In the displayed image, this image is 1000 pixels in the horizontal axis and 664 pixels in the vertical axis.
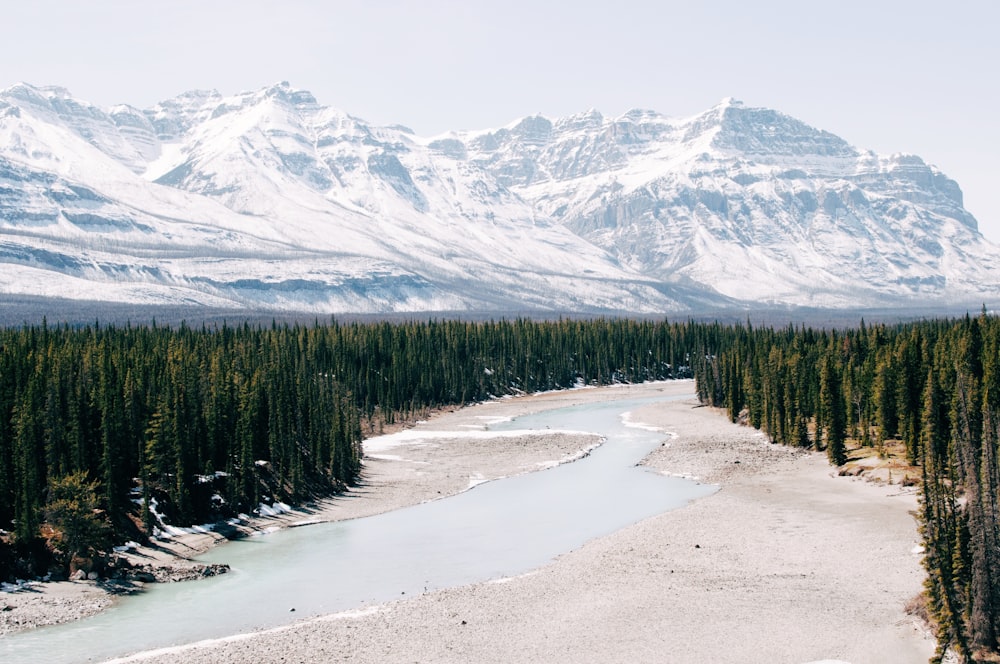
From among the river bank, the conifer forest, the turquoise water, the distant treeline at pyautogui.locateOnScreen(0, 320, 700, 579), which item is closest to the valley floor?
A: the river bank

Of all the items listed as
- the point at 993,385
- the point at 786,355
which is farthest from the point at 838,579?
the point at 786,355

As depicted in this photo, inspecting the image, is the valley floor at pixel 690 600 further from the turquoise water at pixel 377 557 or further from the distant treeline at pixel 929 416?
the distant treeline at pixel 929 416

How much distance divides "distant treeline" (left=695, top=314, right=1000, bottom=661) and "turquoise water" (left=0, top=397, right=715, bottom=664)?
20.0 m

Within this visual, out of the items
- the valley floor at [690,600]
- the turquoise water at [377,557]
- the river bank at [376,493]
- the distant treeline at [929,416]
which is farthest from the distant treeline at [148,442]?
the distant treeline at [929,416]

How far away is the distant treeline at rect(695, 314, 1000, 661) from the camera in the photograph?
42.8 metres

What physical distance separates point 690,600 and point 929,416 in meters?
40.1

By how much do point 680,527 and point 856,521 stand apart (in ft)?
39.2

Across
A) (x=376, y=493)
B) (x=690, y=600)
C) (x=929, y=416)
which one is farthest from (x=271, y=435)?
(x=929, y=416)

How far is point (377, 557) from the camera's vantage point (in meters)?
64.2

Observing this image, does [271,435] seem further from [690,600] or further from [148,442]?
[690,600]

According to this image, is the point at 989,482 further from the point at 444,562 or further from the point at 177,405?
the point at 177,405

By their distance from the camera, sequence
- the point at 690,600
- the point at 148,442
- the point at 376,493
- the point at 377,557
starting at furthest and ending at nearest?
1. the point at 376,493
2. the point at 148,442
3. the point at 377,557
4. the point at 690,600

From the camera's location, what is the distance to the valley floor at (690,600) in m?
45.7

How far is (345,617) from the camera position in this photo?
50.6 m
